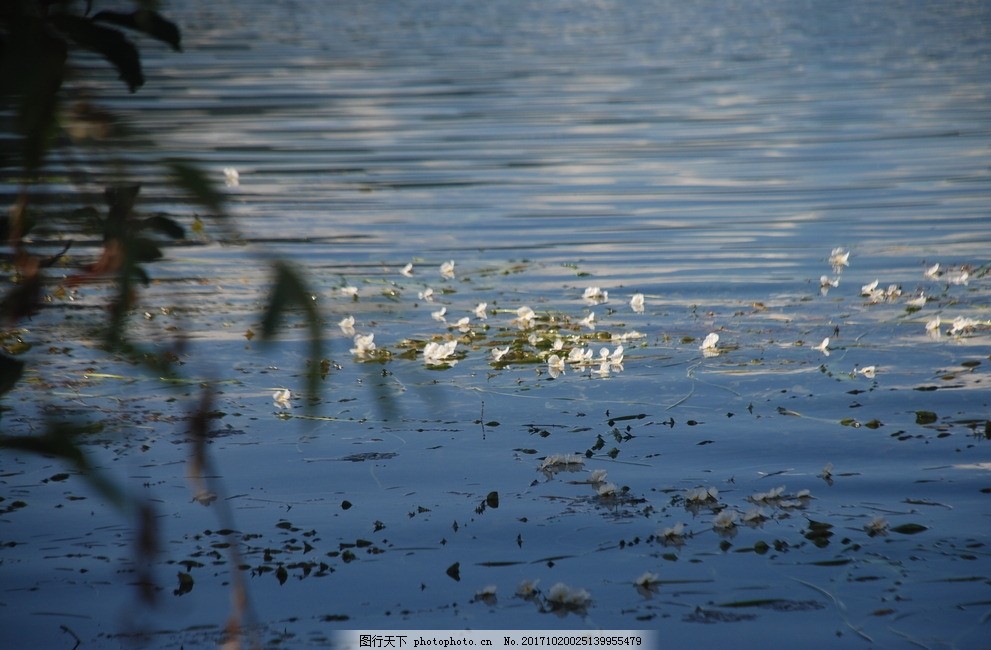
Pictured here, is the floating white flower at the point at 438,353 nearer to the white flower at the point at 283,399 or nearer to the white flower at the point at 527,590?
the white flower at the point at 283,399

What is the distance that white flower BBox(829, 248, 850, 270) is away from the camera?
7.97 meters

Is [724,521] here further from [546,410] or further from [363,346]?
[363,346]

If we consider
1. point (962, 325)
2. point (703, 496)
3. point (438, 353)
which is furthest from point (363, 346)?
point (962, 325)

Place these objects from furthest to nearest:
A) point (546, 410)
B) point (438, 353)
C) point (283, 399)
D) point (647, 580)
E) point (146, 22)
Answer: point (438, 353), point (283, 399), point (546, 410), point (647, 580), point (146, 22)

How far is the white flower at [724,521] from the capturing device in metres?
3.88

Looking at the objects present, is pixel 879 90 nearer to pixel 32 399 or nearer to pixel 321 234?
pixel 321 234

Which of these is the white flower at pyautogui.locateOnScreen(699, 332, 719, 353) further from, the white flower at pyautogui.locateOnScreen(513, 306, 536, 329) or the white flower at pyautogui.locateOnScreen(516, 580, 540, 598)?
the white flower at pyautogui.locateOnScreen(516, 580, 540, 598)

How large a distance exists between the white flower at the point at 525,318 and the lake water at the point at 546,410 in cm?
9

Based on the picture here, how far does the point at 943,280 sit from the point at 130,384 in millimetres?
4643

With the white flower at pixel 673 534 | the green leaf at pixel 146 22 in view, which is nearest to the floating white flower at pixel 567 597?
the white flower at pixel 673 534

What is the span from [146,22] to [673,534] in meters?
2.45

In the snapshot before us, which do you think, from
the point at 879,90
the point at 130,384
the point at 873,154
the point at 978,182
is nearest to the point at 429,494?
the point at 130,384

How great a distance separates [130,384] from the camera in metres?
5.62

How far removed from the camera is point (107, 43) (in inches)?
74.5
